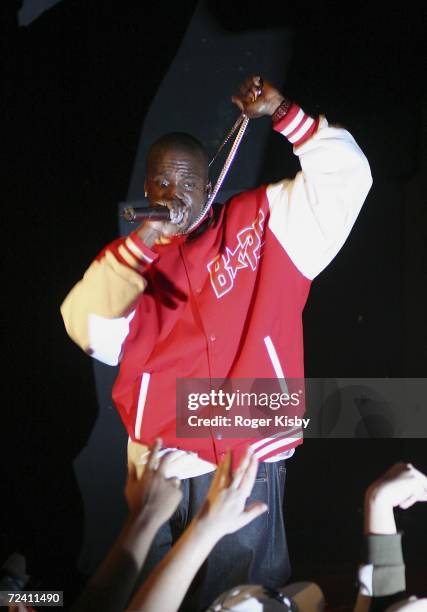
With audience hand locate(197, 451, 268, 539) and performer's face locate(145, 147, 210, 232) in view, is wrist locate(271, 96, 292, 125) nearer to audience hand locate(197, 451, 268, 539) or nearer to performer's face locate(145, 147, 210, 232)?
performer's face locate(145, 147, 210, 232)

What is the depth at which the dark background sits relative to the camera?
1994 millimetres

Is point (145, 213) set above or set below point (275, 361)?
above

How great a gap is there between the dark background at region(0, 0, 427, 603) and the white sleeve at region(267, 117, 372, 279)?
54 cm

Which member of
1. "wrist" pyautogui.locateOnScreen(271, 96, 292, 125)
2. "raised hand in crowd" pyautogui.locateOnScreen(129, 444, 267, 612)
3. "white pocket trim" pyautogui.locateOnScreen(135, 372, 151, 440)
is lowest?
"raised hand in crowd" pyautogui.locateOnScreen(129, 444, 267, 612)

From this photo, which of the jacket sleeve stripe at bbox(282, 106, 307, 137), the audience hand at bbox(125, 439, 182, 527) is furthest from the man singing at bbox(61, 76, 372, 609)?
the audience hand at bbox(125, 439, 182, 527)

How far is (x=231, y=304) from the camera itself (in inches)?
61.6

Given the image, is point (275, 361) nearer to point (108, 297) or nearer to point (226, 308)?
point (226, 308)

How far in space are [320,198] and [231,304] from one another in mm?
295

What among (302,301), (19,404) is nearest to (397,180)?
(302,301)

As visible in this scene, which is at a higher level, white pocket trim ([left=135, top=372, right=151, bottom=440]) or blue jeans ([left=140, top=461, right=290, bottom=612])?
white pocket trim ([left=135, top=372, right=151, bottom=440])

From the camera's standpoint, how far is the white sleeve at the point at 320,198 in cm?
147

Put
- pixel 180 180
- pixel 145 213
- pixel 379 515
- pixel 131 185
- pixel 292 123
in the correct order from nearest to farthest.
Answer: pixel 379 515
pixel 145 213
pixel 292 123
pixel 180 180
pixel 131 185

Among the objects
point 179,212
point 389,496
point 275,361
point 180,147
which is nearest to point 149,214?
point 179,212

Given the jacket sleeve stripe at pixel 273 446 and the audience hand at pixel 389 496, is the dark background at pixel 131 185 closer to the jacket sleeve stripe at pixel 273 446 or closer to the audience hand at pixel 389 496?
the jacket sleeve stripe at pixel 273 446
